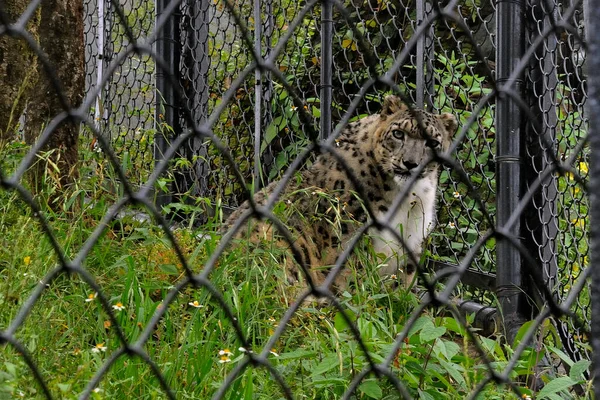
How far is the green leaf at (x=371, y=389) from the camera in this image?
2609 millimetres

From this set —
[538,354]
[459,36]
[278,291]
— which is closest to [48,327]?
[278,291]

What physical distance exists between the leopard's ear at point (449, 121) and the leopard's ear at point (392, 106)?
32cm

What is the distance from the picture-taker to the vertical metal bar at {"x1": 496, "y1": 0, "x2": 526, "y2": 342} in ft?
12.4

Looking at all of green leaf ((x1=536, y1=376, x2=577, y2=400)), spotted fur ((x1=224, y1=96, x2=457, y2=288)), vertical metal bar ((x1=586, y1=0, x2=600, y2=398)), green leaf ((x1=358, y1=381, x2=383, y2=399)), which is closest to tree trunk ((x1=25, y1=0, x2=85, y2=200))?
spotted fur ((x1=224, y1=96, x2=457, y2=288))

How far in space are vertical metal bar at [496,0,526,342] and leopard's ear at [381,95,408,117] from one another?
1238 mm

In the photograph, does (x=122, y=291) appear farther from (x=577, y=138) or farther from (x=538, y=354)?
(x=577, y=138)

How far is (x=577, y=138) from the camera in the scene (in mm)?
4375

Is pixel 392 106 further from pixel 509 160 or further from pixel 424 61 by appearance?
pixel 509 160

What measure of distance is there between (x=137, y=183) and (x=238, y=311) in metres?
1.48

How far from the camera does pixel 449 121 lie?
15.9ft

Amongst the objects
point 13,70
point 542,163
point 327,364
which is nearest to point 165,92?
point 13,70

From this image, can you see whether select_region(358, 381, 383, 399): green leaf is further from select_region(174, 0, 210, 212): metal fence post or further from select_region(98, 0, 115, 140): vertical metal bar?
select_region(98, 0, 115, 140): vertical metal bar

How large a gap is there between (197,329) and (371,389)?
23.2 inches

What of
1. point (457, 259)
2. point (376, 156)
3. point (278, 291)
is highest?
point (376, 156)
